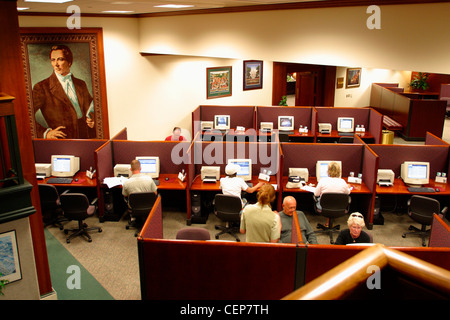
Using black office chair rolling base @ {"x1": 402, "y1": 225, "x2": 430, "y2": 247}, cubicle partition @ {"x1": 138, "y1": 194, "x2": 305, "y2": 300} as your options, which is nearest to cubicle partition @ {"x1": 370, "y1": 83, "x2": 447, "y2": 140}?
black office chair rolling base @ {"x1": 402, "y1": 225, "x2": 430, "y2": 247}

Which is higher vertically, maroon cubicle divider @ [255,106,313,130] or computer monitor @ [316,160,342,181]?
A: maroon cubicle divider @ [255,106,313,130]

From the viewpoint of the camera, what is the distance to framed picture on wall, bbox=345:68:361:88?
13741 mm

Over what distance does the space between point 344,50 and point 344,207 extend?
7.95 feet

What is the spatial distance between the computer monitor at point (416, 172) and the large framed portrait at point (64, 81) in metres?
6.19

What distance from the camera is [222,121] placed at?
922cm

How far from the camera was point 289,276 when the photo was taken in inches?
126

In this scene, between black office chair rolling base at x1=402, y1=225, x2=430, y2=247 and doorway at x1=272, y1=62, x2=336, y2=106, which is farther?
doorway at x1=272, y1=62, x2=336, y2=106

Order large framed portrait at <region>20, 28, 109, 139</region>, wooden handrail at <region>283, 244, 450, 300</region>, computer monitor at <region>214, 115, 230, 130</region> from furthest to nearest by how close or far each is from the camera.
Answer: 1. computer monitor at <region>214, 115, 230, 130</region>
2. large framed portrait at <region>20, 28, 109, 139</region>
3. wooden handrail at <region>283, 244, 450, 300</region>

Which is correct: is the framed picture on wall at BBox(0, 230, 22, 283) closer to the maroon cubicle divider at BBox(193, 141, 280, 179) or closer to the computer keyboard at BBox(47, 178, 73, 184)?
the computer keyboard at BBox(47, 178, 73, 184)

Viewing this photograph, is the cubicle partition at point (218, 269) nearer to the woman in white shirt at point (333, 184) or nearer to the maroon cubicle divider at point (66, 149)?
the woman in white shirt at point (333, 184)

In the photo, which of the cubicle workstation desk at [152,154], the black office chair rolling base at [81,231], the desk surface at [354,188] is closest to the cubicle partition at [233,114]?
the cubicle workstation desk at [152,154]

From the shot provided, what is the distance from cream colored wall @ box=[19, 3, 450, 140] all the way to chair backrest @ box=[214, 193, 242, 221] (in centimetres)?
283

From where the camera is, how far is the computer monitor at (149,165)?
6320 mm
